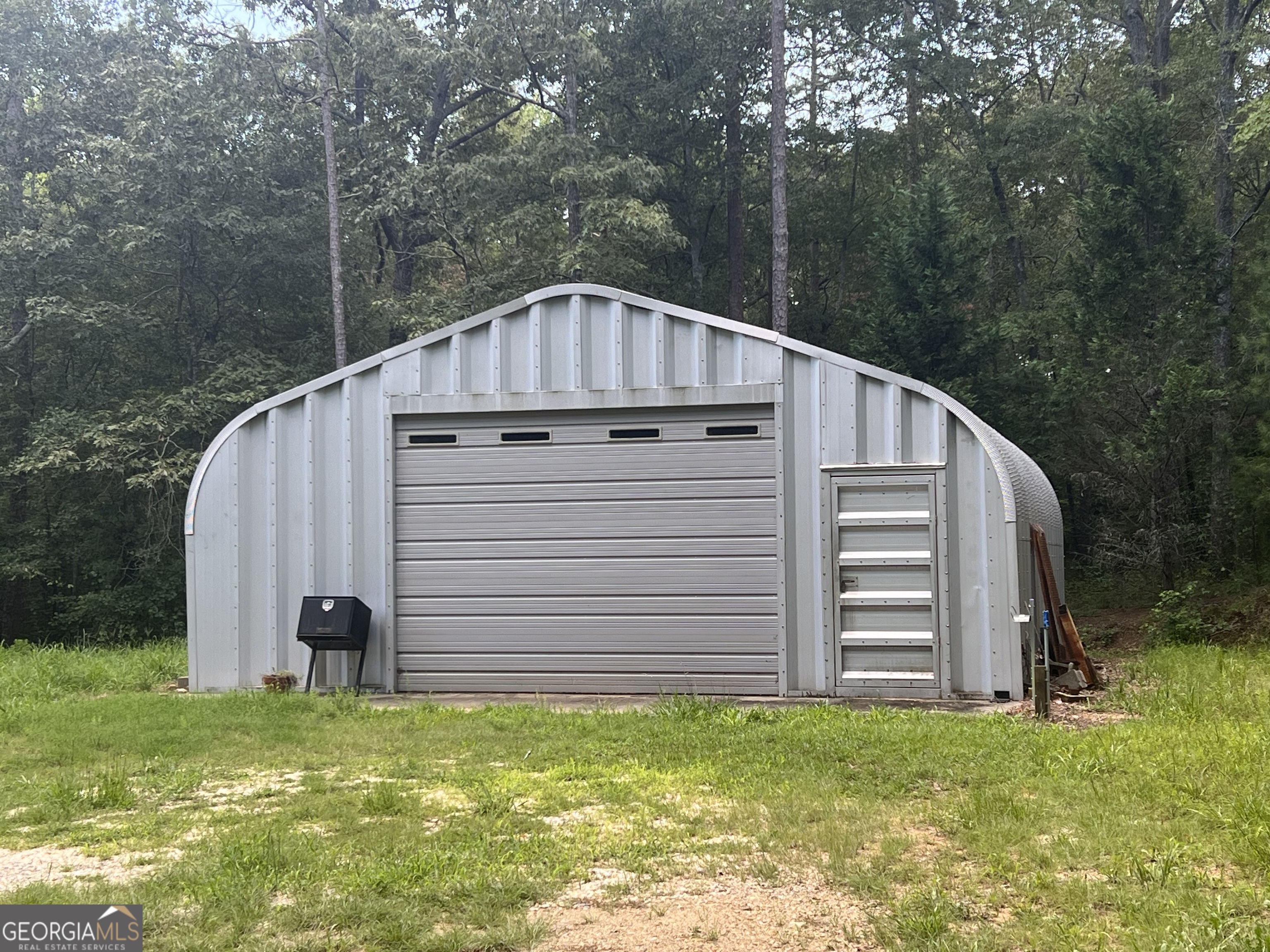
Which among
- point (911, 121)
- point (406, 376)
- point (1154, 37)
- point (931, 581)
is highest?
point (1154, 37)

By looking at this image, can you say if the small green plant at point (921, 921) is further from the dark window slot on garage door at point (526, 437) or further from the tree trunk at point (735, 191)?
the tree trunk at point (735, 191)

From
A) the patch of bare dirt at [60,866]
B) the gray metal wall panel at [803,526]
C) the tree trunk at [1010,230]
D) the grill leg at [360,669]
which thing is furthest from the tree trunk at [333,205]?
the patch of bare dirt at [60,866]

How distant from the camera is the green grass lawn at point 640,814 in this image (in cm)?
389

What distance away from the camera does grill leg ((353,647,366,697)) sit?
9.73 m

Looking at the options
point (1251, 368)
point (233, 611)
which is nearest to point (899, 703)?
point (233, 611)

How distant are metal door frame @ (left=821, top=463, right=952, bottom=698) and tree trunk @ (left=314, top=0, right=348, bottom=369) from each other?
12.7m

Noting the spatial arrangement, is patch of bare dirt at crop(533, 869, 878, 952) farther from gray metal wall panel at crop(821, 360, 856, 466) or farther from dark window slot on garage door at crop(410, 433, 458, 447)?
dark window slot on garage door at crop(410, 433, 458, 447)

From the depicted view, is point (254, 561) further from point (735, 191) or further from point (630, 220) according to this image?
point (735, 191)

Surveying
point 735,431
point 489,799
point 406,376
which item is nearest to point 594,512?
point 735,431

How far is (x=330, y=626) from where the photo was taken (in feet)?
30.9

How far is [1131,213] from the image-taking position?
17.3 meters

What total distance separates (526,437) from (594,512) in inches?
36.1

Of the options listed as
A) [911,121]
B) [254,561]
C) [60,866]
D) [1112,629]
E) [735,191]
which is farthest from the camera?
[911,121]

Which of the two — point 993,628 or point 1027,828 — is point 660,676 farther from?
point 1027,828
